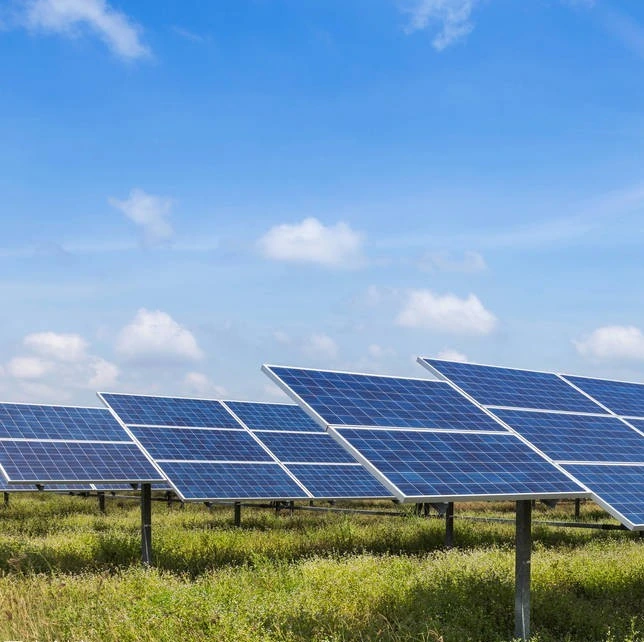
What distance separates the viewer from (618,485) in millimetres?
13219

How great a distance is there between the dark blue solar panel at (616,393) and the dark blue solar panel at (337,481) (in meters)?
6.22

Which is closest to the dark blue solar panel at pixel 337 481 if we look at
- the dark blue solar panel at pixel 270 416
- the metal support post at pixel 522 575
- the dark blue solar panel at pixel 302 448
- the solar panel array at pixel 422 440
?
the dark blue solar panel at pixel 302 448

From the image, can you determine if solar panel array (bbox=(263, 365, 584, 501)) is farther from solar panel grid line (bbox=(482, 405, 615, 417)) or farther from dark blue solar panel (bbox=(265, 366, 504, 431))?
solar panel grid line (bbox=(482, 405, 615, 417))

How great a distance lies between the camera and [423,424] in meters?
13.6

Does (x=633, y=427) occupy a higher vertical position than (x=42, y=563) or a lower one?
higher

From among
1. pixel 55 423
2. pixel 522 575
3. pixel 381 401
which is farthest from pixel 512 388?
pixel 55 423

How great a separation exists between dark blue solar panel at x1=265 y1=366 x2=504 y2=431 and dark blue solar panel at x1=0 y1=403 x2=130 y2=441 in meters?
10.5

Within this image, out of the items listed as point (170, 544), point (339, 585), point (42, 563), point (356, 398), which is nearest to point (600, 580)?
point (339, 585)

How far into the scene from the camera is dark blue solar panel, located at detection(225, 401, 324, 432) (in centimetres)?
2724

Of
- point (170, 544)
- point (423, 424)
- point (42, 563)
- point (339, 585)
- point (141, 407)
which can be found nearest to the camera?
point (423, 424)

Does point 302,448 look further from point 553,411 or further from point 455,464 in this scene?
point 455,464

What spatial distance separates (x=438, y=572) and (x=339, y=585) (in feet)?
7.92

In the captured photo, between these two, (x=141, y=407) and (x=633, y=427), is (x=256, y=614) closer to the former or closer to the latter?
(x=633, y=427)

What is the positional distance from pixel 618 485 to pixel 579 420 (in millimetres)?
3076
